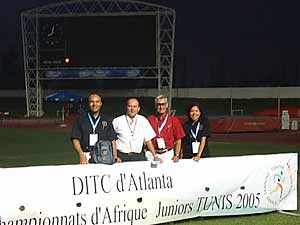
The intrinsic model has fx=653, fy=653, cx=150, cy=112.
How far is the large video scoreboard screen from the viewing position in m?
45.7

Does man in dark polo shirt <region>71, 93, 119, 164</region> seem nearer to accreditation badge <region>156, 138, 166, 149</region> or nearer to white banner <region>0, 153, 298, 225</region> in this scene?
white banner <region>0, 153, 298, 225</region>

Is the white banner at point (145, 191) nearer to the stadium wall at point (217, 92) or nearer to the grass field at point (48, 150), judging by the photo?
the grass field at point (48, 150)

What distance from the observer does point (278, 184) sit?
392 inches

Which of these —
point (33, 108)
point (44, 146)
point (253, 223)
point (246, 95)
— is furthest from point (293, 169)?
point (246, 95)

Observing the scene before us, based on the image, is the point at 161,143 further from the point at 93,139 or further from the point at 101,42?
the point at 101,42

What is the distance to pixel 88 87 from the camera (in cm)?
8194

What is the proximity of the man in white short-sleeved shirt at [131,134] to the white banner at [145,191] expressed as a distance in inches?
22.1

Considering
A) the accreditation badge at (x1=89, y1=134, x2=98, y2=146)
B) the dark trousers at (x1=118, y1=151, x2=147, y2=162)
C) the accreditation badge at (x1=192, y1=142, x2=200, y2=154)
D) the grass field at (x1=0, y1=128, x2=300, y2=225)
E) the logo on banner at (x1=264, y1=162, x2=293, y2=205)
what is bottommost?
the grass field at (x1=0, y1=128, x2=300, y2=225)

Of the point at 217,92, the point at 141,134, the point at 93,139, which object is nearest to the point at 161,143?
the point at 141,134

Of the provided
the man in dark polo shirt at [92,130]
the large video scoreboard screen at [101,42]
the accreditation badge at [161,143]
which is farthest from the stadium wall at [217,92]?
the man in dark polo shirt at [92,130]

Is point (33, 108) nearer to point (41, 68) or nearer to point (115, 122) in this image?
point (41, 68)

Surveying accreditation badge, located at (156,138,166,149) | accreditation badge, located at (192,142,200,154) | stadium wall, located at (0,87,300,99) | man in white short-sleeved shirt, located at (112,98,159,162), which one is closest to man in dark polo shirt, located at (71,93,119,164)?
man in white short-sleeved shirt, located at (112,98,159,162)

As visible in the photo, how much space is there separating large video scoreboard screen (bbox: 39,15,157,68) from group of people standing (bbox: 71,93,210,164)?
3570cm

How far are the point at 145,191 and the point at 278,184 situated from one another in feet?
8.24
